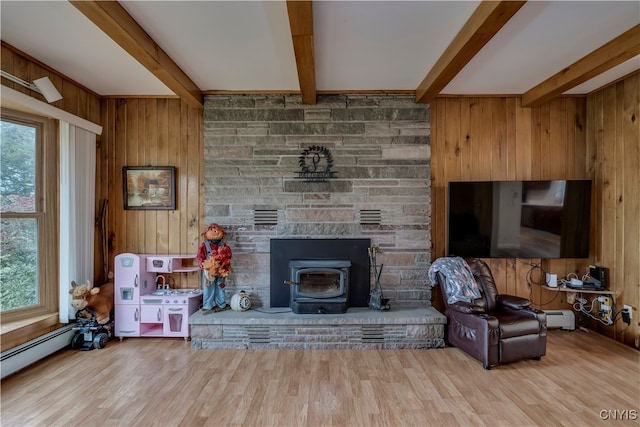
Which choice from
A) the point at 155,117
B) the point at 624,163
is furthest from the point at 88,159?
the point at 624,163

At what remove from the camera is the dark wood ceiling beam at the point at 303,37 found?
194 cm

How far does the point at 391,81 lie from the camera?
11.2ft

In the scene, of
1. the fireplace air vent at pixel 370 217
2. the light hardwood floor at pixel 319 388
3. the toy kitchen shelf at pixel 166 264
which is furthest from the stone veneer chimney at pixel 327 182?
the light hardwood floor at pixel 319 388

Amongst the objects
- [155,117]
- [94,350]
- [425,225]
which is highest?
[155,117]

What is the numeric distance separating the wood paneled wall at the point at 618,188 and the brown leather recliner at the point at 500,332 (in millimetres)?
1180

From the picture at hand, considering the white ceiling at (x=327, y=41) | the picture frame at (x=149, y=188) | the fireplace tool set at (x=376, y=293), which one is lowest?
the fireplace tool set at (x=376, y=293)

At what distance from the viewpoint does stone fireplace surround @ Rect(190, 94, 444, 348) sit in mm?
3684

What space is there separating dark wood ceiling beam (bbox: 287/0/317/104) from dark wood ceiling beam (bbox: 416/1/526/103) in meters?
1.13

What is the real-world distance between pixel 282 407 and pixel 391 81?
3196 millimetres

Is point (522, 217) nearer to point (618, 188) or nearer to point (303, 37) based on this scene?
point (618, 188)

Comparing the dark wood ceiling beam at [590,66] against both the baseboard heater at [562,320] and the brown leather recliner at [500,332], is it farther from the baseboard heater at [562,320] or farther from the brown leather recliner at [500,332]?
the baseboard heater at [562,320]

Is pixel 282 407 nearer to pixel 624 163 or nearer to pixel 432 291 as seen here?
pixel 432 291

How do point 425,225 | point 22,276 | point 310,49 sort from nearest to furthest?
point 310,49 → point 22,276 → point 425,225

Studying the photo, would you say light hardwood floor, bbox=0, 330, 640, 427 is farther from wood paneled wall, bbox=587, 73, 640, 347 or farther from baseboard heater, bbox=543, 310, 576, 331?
wood paneled wall, bbox=587, 73, 640, 347
